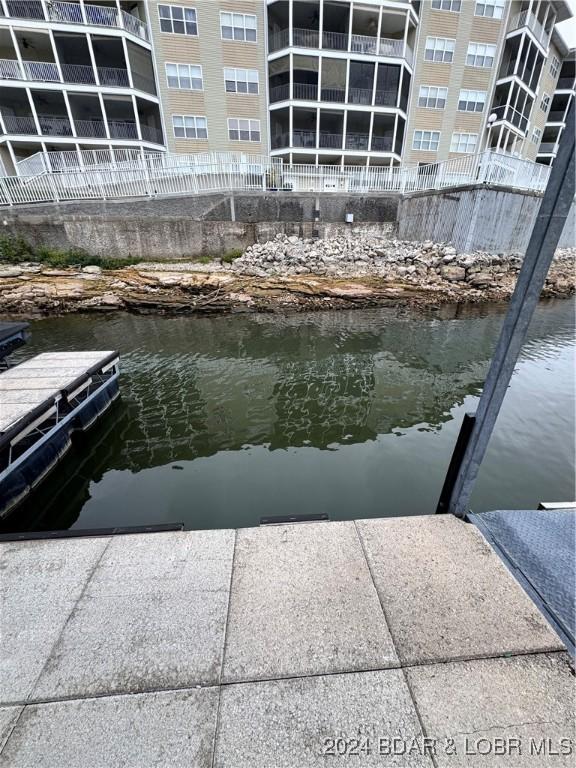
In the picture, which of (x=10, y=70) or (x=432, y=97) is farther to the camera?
(x=432, y=97)

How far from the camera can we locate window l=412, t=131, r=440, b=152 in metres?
29.8

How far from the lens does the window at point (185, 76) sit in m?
25.3

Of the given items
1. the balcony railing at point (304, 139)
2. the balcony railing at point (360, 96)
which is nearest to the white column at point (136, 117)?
the balcony railing at point (304, 139)

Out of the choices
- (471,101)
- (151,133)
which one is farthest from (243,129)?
(471,101)

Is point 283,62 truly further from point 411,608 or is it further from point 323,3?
point 411,608

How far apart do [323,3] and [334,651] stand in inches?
1454

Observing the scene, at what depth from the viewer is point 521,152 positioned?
34.6 meters

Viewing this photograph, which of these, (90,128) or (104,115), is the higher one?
(104,115)

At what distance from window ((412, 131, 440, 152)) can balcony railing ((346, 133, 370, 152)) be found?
15.7 feet

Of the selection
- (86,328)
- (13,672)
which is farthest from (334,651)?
(86,328)

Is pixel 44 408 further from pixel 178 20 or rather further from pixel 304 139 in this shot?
pixel 178 20

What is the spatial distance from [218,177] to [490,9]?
28347 millimetres

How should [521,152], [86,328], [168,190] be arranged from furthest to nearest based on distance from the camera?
[521,152]
[168,190]
[86,328]

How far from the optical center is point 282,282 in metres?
18.7
